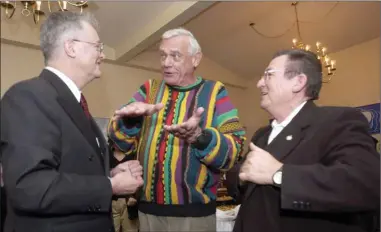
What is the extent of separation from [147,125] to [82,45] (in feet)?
1.59

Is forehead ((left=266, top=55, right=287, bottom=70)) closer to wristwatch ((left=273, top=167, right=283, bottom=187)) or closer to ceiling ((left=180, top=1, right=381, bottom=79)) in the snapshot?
wristwatch ((left=273, top=167, right=283, bottom=187))

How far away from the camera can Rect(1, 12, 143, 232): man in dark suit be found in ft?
3.14

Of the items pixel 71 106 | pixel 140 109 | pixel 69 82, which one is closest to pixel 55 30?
pixel 69 82

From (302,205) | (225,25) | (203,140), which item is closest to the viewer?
(302,205)

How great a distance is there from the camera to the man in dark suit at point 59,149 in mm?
956

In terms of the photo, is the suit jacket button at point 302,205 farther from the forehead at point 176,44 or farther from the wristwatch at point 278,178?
the forehead at point 176,44

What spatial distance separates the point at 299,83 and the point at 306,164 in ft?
1.16

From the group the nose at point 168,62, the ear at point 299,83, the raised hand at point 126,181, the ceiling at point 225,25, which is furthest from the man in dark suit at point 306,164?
the ceiling at point 225,25

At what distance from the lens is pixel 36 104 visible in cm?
104

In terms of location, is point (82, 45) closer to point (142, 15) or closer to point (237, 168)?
point (237, 168)

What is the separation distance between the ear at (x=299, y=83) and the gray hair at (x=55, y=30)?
85 cm

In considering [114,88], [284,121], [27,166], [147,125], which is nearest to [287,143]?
[284,121]

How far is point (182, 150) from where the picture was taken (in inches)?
59.1

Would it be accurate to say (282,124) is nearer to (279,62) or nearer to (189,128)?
(279,62)
